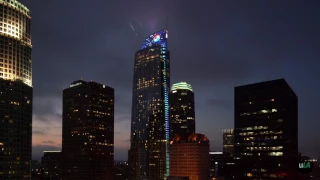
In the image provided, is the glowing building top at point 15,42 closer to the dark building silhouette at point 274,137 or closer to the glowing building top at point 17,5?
the glowing building top at point 17,5

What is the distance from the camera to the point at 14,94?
119125mm

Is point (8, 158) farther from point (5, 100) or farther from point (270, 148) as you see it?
point (270, 148)

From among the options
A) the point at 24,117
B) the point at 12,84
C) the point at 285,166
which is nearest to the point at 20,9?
the point at 12,84

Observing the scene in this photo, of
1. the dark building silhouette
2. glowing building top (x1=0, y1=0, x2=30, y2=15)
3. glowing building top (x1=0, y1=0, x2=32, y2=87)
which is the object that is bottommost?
the dark building silhouette

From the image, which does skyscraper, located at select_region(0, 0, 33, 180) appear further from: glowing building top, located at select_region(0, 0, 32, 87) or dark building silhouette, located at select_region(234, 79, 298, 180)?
dark building silhouette, located at select_region(234, 79, 298, 180)

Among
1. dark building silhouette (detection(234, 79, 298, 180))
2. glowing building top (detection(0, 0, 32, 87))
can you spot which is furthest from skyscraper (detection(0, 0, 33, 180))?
dark building silhouette (detection(234, 79, 298, 180))

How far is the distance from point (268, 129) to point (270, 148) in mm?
10033

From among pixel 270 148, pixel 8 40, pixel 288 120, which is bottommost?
pixel 270 148

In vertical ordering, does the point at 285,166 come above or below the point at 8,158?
below

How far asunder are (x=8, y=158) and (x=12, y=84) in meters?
23.8

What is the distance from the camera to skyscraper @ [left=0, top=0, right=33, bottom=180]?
118 meters

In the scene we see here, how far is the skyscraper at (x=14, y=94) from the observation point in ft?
386

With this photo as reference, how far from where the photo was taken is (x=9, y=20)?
395ft

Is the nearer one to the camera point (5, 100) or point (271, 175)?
point (5, 100)
